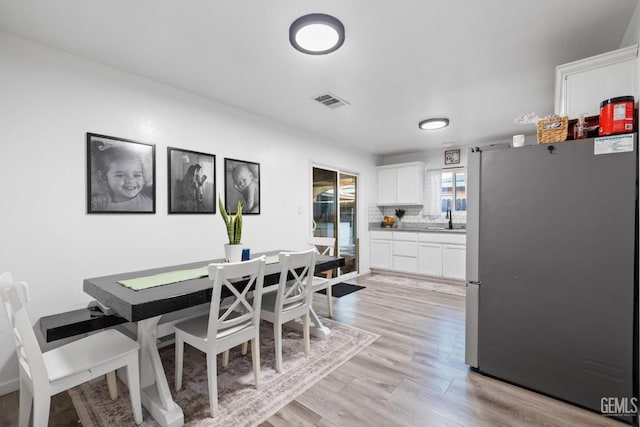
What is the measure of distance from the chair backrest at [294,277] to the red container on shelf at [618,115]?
202cm

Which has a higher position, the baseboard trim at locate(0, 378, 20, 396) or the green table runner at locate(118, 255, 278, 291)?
the green table runner at locate(118, 255, 278, 291)

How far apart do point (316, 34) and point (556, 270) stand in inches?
85.5

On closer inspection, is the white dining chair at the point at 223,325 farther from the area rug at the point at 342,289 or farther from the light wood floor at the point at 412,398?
the area rug at the point at 342,289

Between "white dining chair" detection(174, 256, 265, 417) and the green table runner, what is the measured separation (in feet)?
0.99

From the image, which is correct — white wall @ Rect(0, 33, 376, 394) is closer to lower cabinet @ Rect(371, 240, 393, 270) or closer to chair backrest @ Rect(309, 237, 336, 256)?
chair backrest @ Rect(309, 237, 336, 256)

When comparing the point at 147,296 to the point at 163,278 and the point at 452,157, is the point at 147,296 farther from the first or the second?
the point at 452,157

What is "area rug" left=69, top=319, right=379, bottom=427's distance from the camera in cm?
173

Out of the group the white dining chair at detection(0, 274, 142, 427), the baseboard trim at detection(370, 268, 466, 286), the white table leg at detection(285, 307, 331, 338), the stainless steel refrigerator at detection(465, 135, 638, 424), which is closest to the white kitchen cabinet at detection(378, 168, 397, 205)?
the baseboard trim at detection(370, 268, 466, 286)

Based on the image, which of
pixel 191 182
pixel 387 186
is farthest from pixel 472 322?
pixel 387 186

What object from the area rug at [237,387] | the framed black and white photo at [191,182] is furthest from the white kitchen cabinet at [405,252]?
the framed black and white photo at [191,182]

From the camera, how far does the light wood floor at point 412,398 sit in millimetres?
1713

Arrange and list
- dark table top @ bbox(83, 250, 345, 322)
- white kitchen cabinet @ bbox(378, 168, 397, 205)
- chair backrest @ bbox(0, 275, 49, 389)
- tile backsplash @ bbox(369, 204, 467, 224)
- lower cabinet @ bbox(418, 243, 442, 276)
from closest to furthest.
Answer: chair backrest @ bbox(0, 275, 49, 389), dark table top @ bbox(83, 250, 345, 322), lower cabinet @ bbox(418, 243, 442, 276), tile backsplash @ bbox(369, 204, 467, 224), white kitchen cabinet @ bbox(378, 168, 397, 205)

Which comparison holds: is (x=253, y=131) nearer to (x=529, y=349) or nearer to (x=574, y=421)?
(x=529, y=349)

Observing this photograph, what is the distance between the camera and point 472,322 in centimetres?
220
